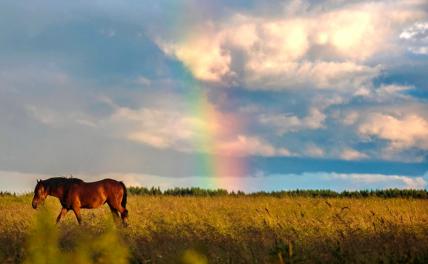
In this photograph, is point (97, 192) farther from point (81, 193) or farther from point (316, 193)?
point (316, 193)

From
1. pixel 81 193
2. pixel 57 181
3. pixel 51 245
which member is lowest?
pixel 51 245

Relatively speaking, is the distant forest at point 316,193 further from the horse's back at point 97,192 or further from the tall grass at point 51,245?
the tall grass at point 51,245

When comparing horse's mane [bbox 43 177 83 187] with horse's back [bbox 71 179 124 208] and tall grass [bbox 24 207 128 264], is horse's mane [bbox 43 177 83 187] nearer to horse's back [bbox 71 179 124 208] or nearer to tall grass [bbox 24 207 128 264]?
horse's back [bbox 71 179 124 208]

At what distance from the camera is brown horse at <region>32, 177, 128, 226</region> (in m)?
17.9

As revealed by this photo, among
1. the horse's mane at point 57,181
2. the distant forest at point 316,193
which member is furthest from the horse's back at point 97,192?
the distant forest at point 316,193

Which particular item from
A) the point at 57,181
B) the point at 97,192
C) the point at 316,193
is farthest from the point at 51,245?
the point at 316,193

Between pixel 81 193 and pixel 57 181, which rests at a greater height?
pixel 57 181

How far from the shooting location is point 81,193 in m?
18.4

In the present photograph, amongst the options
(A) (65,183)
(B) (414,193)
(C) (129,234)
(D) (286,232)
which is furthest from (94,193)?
(B) (414,193)

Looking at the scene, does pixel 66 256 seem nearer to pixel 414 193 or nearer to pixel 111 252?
pixel 111 252

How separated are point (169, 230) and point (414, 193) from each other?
83.3 feet

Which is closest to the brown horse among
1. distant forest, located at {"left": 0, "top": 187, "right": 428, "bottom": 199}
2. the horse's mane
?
the horse's mane

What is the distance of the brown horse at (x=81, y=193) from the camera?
58.7 feet

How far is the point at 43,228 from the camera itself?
2.51 m
